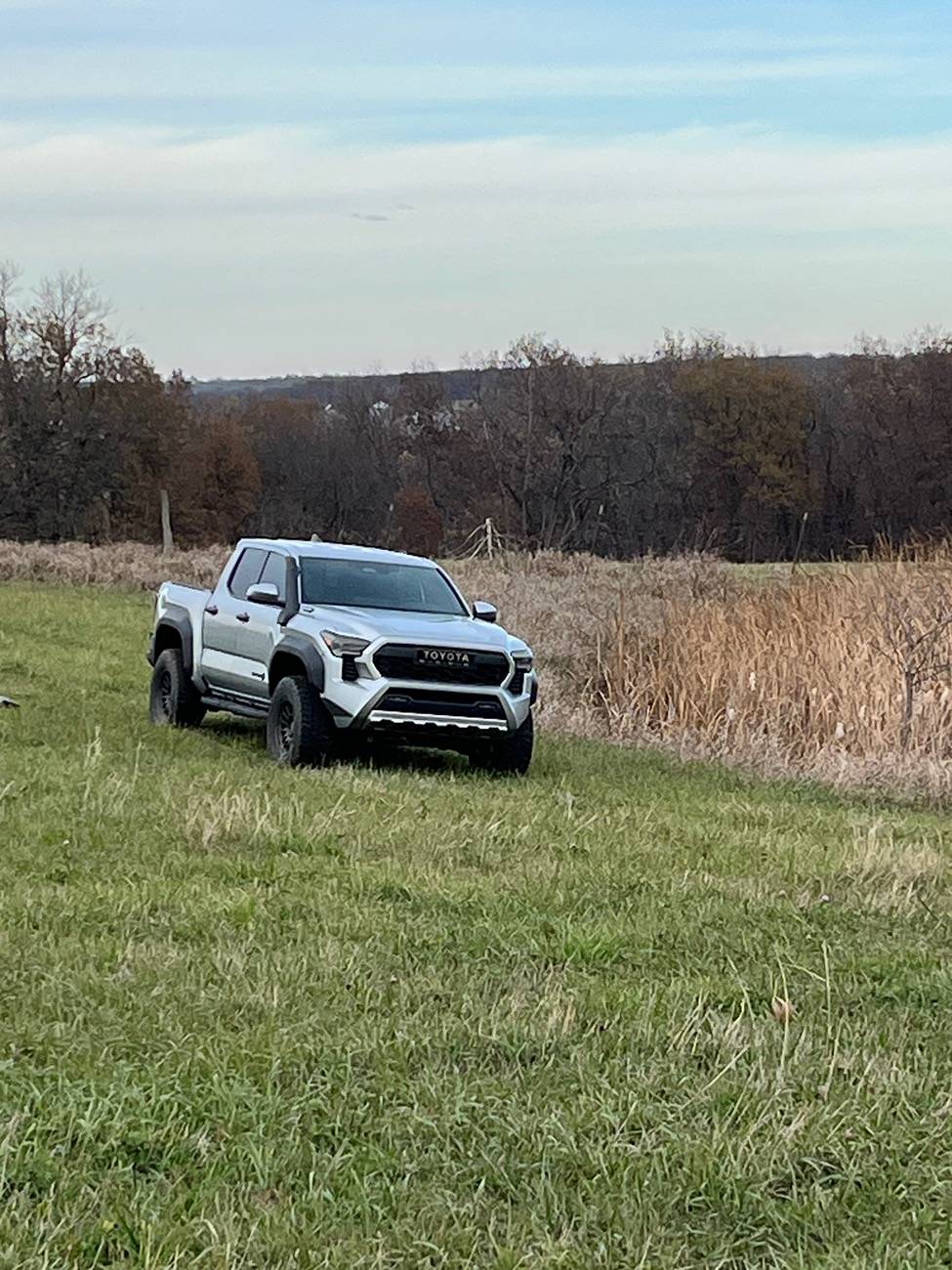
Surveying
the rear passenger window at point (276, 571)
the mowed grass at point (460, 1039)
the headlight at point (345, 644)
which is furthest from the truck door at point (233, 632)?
the mowed grass at point (460, 1039)

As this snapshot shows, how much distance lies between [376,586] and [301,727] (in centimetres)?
200

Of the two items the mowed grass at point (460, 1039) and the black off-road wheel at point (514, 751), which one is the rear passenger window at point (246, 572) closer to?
the black off-road wheel at point (514, 751)

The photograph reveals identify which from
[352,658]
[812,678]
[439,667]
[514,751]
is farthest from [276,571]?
[812,678]

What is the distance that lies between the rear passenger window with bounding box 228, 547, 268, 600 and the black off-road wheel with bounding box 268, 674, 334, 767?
6.22 feet

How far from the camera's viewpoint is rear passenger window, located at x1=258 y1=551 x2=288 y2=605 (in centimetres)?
1383

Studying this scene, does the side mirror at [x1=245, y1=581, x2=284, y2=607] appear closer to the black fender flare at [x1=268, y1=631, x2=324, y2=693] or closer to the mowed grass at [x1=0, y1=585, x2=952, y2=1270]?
the black fender flare at [x1=268, y1=631, x2=324, y2=693]

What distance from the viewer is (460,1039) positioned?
5266 mm

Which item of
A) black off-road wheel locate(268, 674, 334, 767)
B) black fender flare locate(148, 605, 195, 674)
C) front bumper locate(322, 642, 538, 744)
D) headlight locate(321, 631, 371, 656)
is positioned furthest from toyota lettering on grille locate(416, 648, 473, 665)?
black fender flare locate(148, 605, 195, 674)

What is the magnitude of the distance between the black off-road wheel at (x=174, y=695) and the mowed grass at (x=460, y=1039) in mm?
5099

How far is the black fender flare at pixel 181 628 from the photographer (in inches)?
588

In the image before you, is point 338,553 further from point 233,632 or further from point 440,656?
point 440,656

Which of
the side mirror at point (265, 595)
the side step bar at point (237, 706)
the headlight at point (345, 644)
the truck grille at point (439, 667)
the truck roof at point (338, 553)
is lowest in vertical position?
the side step bar at point (237, 706)

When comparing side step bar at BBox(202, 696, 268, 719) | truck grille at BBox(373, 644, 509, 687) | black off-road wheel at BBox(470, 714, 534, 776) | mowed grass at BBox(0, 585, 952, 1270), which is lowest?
black off-road wheel at BBox(470, 714, 534, 776)

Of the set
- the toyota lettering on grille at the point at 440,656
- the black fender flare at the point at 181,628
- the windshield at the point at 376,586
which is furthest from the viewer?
the black fender flare at the point at 181,628
